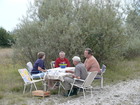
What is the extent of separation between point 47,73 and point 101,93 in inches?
81.9

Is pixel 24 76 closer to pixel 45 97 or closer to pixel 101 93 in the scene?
pixel 45 97

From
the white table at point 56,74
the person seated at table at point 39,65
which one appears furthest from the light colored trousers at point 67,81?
the person seated at table at point 39,65

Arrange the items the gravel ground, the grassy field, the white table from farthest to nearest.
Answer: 1. the white table
2. the grassy field
3. the gravel ground

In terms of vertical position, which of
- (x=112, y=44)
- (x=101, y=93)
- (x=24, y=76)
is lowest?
(x=101, y=93)

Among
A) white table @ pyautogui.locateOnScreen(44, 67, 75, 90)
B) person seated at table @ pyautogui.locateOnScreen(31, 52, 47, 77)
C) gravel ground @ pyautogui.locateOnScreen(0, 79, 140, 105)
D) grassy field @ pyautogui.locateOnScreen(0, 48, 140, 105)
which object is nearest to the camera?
gravel ground @ pyautogui.locateOnScreen(0, 79, 140, 105)

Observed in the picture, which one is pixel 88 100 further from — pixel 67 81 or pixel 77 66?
pixel 77 66

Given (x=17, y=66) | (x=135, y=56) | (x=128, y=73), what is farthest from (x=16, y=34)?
(x=135, y=56)

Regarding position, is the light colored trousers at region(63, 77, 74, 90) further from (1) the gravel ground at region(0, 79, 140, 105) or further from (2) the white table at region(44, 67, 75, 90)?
(1) the gravel ground at region(0, 79, 140, 105)

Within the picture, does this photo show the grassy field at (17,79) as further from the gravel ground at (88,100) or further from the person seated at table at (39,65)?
the person seated at table at (39,65)

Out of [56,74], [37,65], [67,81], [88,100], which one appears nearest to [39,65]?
[37,65]

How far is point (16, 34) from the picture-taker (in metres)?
11.8

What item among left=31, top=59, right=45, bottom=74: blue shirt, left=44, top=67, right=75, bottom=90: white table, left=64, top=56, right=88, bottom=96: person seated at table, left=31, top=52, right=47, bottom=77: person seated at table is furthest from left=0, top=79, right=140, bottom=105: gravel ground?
left=31, top=59, right=45, bottom=74: blue shirt

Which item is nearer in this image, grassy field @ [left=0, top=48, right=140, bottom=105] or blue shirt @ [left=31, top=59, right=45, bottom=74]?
grassy field @ [left=0, top=48, right=140, bottom=105]

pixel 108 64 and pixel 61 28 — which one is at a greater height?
pixel 61 28
